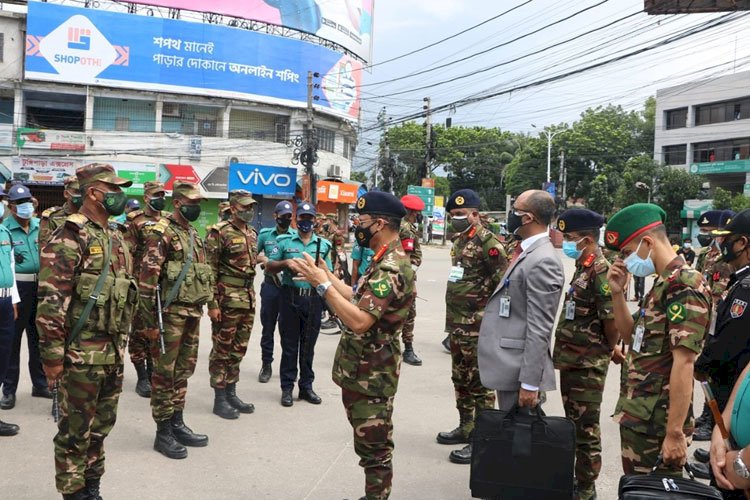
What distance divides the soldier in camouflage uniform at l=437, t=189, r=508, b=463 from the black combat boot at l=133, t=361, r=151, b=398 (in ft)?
10.0

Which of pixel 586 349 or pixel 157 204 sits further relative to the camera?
pixel 157 204

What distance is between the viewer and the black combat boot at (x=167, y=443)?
4773 millimetres

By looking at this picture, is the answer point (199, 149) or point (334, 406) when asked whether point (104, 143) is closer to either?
point (199, 149)

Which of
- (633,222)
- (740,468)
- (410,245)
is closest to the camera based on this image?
(740,468)

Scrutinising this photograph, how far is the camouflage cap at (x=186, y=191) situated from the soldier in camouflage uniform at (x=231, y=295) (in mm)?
732

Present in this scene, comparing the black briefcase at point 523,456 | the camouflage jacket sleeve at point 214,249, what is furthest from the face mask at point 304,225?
the black briefcase at point 523,456

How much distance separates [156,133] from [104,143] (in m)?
2.60

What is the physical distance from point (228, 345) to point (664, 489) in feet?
14.4

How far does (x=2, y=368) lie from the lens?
17.3ft

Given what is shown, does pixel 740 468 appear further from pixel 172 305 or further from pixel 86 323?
pixel 172 305

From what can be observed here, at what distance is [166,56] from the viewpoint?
32656 mm

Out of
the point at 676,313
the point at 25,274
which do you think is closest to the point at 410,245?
the point at 25,274

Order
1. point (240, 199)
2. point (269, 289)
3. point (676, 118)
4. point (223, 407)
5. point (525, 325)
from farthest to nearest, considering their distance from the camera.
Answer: point (676, 118)
point (269, 289)
point (240, 199)
point (223, 407)
point (525, 325)

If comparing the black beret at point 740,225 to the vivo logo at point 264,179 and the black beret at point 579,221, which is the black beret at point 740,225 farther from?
the vivo logo at point 264,179
